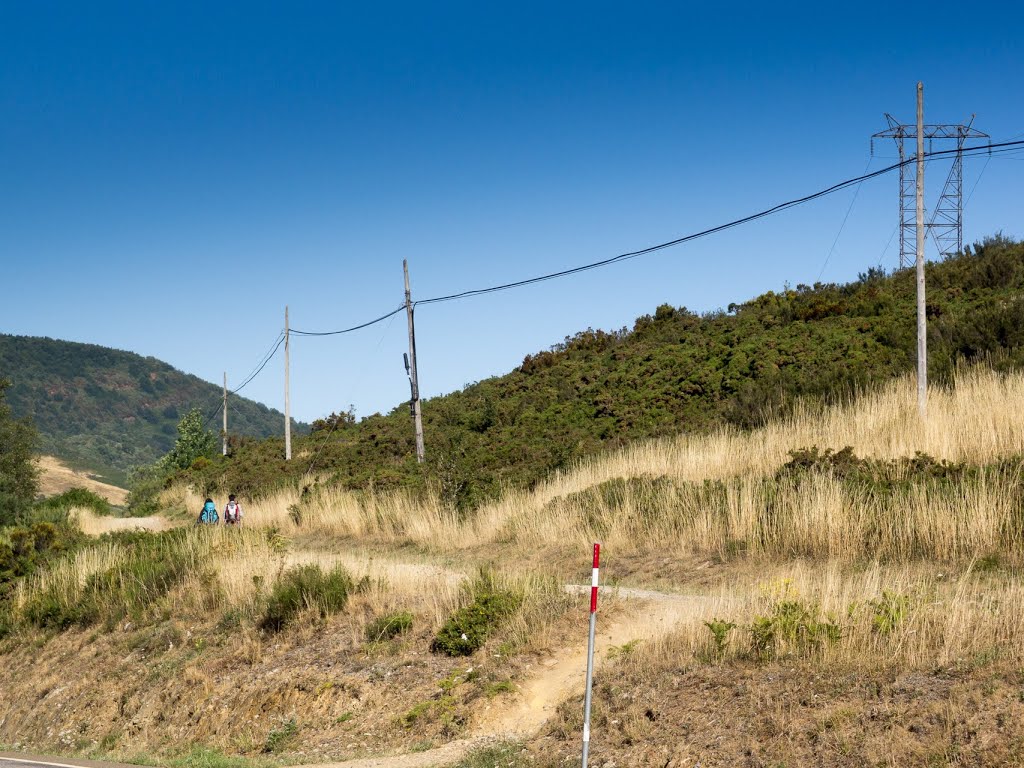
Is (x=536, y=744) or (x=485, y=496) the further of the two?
(x=485, y=496)

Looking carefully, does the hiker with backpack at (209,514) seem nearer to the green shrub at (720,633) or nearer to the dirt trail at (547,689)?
the dirt trail at (547,689)

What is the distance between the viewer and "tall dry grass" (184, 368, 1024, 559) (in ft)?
37.6

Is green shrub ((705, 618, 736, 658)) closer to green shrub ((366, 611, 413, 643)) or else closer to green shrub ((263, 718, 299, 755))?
green shrub ((366, 611, 413, 643))

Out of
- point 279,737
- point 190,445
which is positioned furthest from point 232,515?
point 190,445

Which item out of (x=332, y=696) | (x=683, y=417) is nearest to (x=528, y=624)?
(x=332, y=696)

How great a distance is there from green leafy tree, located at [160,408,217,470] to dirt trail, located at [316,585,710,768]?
159 feet

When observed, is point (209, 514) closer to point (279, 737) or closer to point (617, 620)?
point (279, 737)

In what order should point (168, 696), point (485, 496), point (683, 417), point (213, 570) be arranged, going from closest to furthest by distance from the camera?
point (168, 696) < point (213, 570) < point (485, 496) < point (683, 417)

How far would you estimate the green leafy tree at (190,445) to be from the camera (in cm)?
5681

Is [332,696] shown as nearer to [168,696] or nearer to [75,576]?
[168,696]

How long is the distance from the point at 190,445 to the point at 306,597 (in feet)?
155

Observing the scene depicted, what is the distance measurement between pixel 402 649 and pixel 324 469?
86.7 ft

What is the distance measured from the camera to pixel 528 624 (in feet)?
35.8

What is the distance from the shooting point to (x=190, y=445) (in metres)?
57.7
